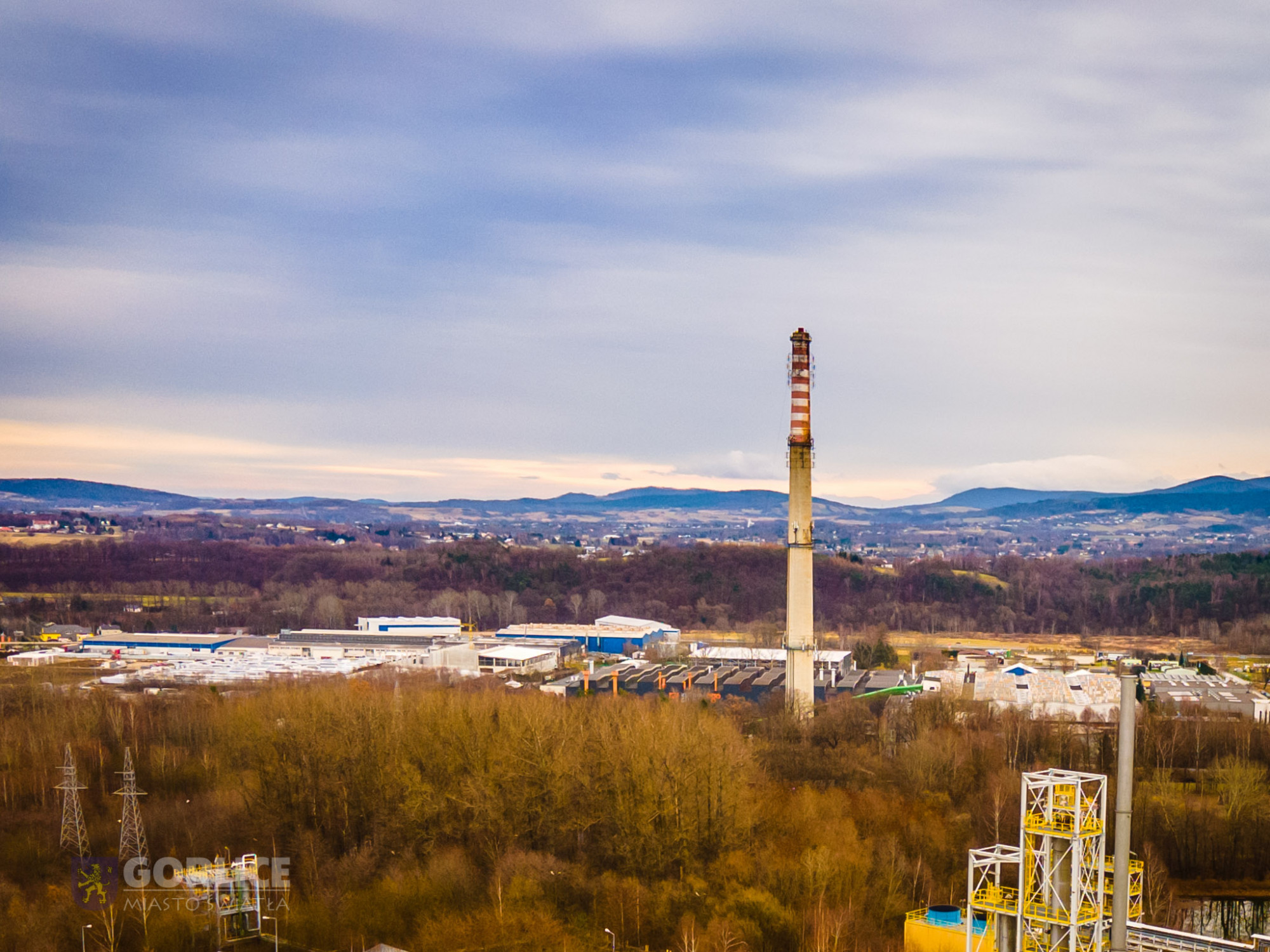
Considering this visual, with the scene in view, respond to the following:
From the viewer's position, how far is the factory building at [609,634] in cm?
5584

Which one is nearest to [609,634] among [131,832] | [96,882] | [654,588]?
[654,588]

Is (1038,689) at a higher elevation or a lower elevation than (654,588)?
lower

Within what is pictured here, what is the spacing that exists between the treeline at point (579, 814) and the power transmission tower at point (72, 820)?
32cm

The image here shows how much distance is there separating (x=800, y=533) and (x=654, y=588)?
1769 inches

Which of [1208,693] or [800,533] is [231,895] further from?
[1208,693]

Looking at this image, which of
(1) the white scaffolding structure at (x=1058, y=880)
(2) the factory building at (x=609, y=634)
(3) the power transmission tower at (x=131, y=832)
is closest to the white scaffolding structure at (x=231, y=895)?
(3) the power transmission tower at (x=131, y=832)

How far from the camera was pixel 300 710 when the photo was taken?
2581 centimetres

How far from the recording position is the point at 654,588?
75.4 meters

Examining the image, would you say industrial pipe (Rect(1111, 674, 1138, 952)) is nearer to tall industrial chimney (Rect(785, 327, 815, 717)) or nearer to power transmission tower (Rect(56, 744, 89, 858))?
power transmission tower (Rect(56, 744, 89, 858))

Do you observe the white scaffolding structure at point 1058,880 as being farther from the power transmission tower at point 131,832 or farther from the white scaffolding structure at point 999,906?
the power transmission tower at point 131,832

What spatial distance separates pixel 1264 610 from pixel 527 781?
57.4 m

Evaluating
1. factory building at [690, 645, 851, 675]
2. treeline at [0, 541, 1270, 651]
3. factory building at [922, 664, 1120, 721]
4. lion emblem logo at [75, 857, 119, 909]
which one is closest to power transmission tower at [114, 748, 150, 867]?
lion emblem logo at [75, 857, 119, 909]

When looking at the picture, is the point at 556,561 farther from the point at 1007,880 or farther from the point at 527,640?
the point at 1007,880

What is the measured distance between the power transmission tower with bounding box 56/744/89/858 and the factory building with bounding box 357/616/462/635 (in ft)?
113
